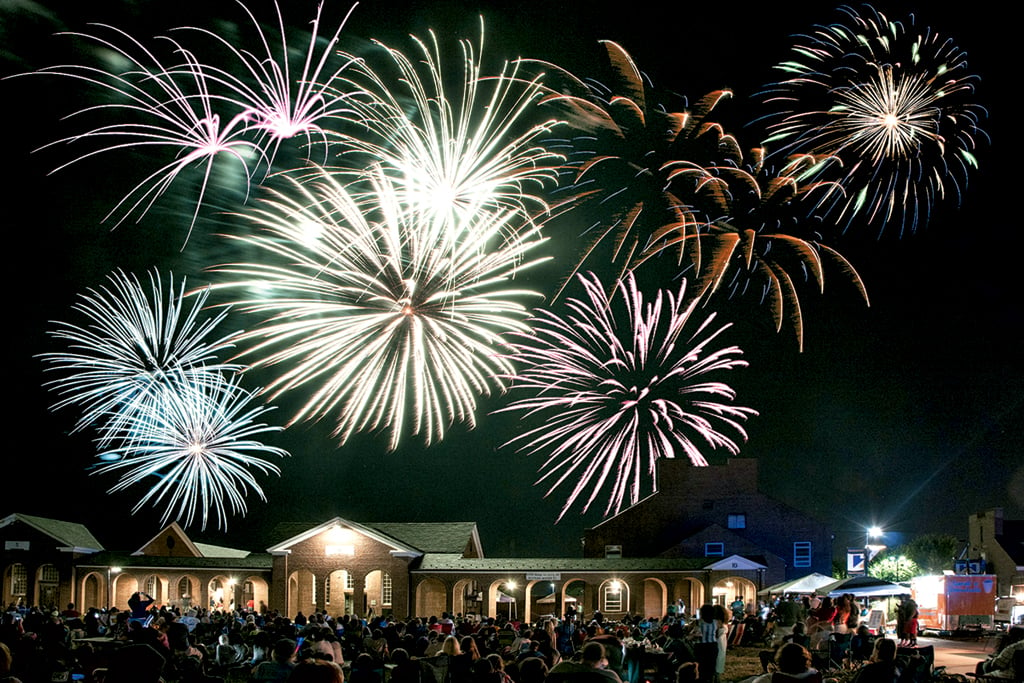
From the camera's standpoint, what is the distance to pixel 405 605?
50594 millimetres

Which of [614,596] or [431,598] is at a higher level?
[614,596]

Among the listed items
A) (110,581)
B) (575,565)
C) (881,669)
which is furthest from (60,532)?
(881,669)

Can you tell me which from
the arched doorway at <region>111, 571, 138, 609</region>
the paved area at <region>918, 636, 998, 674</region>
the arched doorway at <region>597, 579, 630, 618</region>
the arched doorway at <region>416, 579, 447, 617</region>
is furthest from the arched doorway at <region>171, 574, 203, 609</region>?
the paved area at <region>918, 636, 998, 674</region>

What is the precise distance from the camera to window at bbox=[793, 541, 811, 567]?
57688 mm

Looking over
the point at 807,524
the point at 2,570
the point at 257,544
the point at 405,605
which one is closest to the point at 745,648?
the point at 405,605

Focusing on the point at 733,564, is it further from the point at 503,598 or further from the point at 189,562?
the point at 189,562

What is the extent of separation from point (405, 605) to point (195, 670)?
1671 inches

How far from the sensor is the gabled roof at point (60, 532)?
2239 inches

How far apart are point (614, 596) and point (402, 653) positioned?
130 feet

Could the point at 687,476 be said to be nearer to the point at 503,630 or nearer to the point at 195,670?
the point at 503,630

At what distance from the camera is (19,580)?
189ft

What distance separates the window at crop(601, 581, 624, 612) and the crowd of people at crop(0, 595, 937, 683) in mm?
17745

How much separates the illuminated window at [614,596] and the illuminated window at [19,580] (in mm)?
32585

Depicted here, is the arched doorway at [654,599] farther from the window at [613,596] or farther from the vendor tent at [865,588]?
the vendor tent at [865,588]
